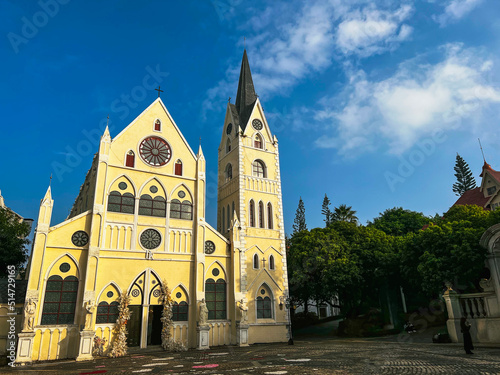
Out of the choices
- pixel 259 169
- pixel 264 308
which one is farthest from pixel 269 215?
pixel 264 308

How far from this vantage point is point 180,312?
2330 centimetres

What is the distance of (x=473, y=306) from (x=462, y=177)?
48263mm

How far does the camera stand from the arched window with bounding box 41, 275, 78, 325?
1991 cm

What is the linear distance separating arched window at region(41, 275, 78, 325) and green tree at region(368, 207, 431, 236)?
34.7 metres

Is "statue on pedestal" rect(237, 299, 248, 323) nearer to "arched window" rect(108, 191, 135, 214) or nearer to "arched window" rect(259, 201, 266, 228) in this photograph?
"arched window" rect(259, 201, 266, 228)

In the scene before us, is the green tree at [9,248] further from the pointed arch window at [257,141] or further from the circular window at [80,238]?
the pointed arch window at [257,141]

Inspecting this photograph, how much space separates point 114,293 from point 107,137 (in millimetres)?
10286

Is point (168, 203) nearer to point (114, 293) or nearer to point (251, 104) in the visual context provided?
point (114, 293)

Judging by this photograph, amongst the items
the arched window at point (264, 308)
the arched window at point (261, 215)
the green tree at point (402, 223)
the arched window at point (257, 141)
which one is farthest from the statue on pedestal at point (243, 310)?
the green tree at point (402, 223)

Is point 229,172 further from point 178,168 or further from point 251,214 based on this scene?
point 178,168

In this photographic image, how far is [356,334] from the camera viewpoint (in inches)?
1203

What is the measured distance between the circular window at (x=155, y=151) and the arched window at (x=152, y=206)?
2.56m

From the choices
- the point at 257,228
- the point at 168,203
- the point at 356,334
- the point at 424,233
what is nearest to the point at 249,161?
the point at 257,228

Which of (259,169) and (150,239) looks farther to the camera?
(259,169)
